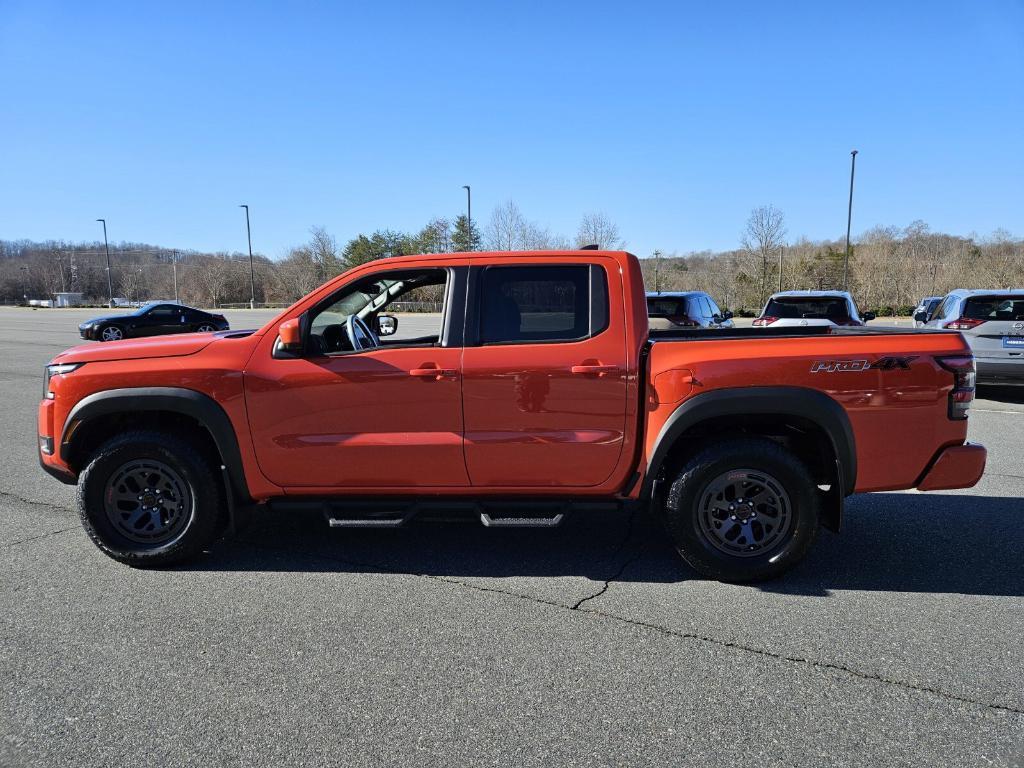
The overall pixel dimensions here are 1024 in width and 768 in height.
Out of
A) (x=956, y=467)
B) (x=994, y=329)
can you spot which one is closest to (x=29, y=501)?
(x=956, y=467)

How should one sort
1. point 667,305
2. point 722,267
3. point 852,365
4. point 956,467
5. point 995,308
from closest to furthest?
point 852,365 < point 956,467 < point 995,308 < point 667,305 < point 722,267

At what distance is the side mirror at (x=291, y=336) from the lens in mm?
3947

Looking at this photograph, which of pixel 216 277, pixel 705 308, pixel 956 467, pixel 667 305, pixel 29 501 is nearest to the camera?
pixel 956 467

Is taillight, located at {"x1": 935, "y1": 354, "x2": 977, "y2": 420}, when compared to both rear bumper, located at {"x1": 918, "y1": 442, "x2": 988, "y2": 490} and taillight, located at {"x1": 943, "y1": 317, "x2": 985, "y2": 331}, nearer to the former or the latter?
rear bumper, located at {"x1": 918, "y1": 442, "x2": 988, "y2": 490}

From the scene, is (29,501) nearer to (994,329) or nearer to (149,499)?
(149,499)

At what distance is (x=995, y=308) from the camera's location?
33.8 ft

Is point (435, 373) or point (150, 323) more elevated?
point (435, 373)

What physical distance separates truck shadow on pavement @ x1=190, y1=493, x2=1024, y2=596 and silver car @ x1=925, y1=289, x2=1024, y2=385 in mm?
5856

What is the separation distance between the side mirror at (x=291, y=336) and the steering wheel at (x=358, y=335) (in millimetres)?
323

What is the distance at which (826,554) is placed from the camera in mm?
4453

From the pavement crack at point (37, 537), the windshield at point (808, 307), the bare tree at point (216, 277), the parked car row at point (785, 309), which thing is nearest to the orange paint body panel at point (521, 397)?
the pavement crack at point (37, 537)

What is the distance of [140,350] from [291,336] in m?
1.05

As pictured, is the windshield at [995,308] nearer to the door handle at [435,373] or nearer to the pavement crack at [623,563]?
the pavement crack at [623,563]

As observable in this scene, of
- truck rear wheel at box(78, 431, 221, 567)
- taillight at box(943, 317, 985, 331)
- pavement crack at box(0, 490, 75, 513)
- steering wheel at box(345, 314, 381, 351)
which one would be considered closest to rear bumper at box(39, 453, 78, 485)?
truck rear wheel at box(78, 431, 221, 567)
